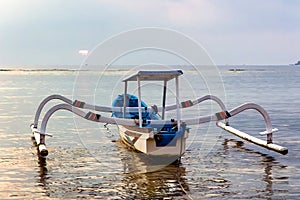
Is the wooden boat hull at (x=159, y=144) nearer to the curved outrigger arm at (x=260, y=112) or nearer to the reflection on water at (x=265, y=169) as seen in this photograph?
the curved outrigger arm at (x=260, y=112)

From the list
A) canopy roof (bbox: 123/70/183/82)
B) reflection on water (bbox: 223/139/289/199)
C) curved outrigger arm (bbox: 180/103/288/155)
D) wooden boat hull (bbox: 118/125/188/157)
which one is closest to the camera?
reflection on water (bbox: 223/139/289/199)

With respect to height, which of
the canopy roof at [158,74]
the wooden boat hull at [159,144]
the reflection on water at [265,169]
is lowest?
the reflection on water at [265,169]

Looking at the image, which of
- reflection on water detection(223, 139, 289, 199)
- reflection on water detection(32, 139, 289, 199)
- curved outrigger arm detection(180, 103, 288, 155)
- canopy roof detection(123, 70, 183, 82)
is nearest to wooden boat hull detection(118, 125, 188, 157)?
reflection on water detection(32, 139, 289, 199)

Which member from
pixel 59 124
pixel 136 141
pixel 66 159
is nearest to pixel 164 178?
pixel 136 141

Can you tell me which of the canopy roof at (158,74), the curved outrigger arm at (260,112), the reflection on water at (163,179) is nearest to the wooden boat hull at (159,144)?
the reflection on water at (163,179)

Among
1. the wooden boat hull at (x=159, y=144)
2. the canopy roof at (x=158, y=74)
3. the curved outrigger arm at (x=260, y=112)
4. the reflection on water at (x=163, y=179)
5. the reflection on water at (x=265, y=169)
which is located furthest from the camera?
the curved outrigger arm at (x=260, y=112)

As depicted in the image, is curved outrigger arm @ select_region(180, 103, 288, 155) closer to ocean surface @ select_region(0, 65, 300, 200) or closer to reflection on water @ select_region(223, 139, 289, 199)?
ocean surface @ select_region(0, 65, 300, 200)

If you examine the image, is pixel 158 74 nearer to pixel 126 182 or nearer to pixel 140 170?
pixel 140 170

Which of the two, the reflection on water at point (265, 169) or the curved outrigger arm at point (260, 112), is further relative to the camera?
the curved outrigger arm at point (260, 112)

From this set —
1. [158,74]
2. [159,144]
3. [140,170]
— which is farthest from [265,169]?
[158,74]

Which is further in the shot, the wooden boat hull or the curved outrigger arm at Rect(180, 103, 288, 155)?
the curved outrigger arm at Rect(180, 103, 288, 155)

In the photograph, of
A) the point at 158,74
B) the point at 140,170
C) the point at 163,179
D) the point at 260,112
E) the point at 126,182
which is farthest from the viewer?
the point at 260,112

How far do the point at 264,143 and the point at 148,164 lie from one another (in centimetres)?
513

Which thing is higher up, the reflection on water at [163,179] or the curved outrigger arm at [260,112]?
the curved outrigger arm at [260,112]
